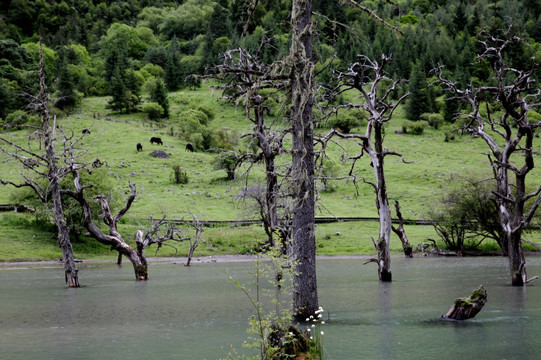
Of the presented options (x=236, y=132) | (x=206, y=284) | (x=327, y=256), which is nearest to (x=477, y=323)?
(x=206, y=284)

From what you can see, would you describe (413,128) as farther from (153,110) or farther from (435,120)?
(153,110)

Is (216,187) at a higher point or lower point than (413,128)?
lower

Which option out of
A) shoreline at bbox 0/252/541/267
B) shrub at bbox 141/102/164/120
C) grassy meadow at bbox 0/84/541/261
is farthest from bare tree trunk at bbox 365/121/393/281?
shrub at bbox 141/102/164/120

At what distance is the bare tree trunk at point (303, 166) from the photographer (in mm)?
15258

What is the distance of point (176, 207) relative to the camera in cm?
5975

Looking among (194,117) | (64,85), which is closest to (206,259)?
(194,117)

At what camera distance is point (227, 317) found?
1930 cm

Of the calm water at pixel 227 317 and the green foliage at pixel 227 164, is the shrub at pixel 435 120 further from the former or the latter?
the calm water at pixel 227 317

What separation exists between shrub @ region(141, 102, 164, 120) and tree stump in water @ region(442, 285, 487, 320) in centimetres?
10430

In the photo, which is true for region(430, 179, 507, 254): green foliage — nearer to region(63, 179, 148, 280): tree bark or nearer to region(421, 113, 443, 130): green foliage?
region(63, 179, 148, 280): tree bark

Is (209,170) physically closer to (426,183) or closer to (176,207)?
(176,207)

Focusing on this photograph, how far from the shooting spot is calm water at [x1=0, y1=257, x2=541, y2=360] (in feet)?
45.9

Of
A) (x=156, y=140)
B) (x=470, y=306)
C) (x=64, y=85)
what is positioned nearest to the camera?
(x=470, y=306)

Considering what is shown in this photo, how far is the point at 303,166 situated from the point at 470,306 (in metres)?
6.97
